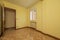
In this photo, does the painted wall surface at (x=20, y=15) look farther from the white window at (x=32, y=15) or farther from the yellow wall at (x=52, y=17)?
the yellow wall at (x=52, y=17)

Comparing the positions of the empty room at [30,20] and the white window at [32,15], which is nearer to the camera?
the empty room at [30,20]

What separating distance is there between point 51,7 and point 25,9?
3.83 m

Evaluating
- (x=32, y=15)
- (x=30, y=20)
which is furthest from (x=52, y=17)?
(x=30, y=20)


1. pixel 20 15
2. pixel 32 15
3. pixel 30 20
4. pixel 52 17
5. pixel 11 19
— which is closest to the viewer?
pixel 52 17

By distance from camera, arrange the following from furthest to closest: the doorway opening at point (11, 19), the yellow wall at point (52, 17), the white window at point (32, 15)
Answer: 1. the white window at point (32, 15)
2. the doorway opening at point (11, 19)
3. the yellow wall at point (52, 17)

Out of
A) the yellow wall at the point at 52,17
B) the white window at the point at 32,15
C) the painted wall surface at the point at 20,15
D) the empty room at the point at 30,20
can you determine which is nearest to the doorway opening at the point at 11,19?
the empty room at the point at 30,20

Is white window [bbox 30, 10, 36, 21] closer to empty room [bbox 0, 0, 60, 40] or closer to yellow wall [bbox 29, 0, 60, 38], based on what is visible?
empty room [bbox 0, 0, 60, 40]

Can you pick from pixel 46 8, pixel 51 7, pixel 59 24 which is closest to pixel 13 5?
pixel 46 8

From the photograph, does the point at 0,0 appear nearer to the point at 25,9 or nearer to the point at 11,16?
the point at 11,16

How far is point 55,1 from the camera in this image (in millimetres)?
4641

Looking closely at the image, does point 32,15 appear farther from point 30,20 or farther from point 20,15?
point 20,15

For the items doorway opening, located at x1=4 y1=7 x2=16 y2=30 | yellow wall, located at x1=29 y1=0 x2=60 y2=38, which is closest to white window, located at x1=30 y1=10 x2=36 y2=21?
yellow wall, located at x1=29 y1=0 x2=60 y2=38

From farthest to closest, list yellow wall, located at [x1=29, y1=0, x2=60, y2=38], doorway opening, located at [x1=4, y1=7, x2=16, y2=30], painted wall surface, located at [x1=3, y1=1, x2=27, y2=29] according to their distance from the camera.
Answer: painted wall surface, located at [x1=3, y1=1, x2=27, y2=29] < doorway opening, located at [x1=4, y1=7, x2=16, y2=30] < yellow wall, located at [x1=29, y1=0, x2=60, y2=38]

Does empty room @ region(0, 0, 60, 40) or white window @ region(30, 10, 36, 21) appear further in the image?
white window @ region(30, 10, 36, 21)
